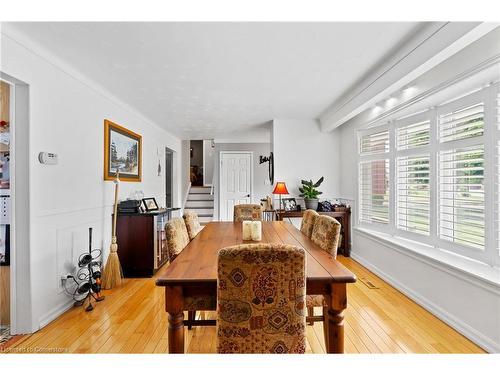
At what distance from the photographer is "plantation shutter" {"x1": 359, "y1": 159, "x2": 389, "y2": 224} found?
143 inches

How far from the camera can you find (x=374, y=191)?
3889 millimetres

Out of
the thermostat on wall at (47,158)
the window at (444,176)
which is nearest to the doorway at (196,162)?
the window at (444,176)

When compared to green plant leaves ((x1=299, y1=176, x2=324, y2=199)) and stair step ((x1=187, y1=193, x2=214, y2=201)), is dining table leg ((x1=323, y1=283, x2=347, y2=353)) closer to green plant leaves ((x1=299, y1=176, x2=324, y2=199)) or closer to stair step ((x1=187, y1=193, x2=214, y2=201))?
green plant leaves ((x1=299, y1=176, x2=324, y2=199))

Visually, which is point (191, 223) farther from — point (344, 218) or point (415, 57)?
point (344, 218)

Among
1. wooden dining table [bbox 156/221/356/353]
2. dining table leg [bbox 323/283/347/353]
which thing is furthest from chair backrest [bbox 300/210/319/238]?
dining table leg [bbox 323/283/347/353]

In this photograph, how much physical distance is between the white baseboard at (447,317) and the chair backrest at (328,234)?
124 cm

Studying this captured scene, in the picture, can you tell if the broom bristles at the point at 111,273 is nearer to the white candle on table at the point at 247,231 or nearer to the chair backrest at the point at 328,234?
the white candle on table at the point at 247,231

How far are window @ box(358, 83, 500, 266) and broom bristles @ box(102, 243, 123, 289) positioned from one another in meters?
3.44

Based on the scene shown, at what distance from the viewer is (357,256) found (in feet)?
13.9

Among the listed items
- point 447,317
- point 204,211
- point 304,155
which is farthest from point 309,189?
point 204,211

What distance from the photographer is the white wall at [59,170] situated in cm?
222
